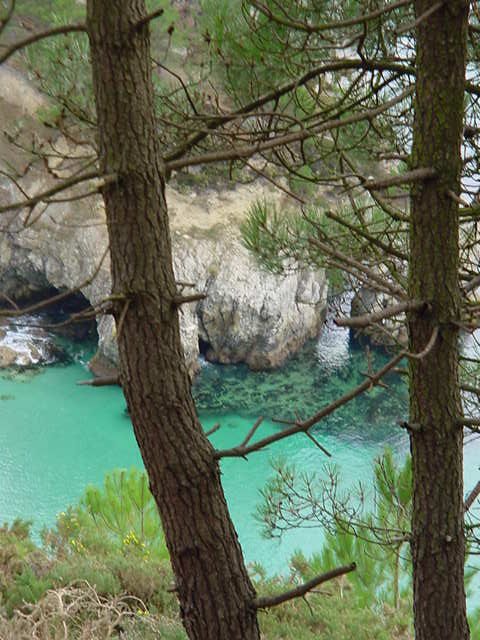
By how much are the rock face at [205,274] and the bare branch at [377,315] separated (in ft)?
26.9

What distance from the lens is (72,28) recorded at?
123cm

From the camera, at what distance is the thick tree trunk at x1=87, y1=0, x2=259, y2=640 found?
1272 millimetres

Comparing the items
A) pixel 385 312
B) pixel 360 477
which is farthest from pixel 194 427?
pixel 360 477

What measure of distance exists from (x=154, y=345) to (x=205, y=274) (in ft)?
28.5

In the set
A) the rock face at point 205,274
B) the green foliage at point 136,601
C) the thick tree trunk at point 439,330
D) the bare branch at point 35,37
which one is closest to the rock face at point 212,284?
the rock face at point 205,274

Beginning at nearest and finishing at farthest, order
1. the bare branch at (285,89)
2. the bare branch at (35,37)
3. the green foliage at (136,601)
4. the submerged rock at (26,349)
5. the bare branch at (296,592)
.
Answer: the bare branch at (35,37) < the bare branch at (296,592) < the bare branch at (285,89) < the green foliage at (136,601) < the submerged rock at (26,349)

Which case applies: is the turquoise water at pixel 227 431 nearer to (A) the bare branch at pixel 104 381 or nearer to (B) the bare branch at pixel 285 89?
(B) the bare branch at pixel 285 89

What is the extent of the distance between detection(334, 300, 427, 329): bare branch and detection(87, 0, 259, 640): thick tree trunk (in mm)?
399

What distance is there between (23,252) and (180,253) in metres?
2.52

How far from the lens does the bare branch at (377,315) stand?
1100 mm

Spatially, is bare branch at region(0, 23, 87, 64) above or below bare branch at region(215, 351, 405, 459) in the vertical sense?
above

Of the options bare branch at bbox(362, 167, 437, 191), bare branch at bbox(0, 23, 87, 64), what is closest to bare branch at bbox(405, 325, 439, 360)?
bare branch at bbox(362, 167, 437, 191)

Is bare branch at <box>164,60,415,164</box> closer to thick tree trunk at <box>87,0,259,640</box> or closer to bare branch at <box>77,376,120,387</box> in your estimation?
thick tree trunk at <box>87,0,259,640</box>

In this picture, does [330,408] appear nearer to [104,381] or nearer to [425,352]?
[425,352]
